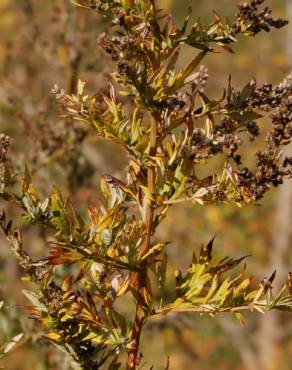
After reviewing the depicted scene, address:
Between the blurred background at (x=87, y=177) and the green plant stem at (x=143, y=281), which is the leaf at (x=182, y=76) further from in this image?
the blurred background at (x=87, y=177)

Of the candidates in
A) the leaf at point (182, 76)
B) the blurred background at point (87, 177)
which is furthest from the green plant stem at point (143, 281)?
the blurred background at point (87, 177)

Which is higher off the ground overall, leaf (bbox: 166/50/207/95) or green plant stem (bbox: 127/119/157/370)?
leaf (bbox: 166/50/207/95)

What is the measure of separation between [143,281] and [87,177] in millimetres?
2341

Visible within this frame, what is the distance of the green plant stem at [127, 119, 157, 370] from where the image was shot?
2080 mm

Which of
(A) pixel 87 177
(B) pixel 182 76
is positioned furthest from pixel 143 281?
(A) pixel 87 177

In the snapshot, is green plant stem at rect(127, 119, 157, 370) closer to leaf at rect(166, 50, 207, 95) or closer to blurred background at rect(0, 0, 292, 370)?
leaf at rect(166, 50, 207, 95)

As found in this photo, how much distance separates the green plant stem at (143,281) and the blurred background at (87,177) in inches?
16.2

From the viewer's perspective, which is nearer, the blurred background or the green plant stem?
the green plant stem

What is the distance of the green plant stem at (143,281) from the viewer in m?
2.08

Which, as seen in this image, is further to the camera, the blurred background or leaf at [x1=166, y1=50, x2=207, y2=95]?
the blurred background

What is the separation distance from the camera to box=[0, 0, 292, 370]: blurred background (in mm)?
3910

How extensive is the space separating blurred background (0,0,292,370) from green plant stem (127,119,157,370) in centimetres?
41

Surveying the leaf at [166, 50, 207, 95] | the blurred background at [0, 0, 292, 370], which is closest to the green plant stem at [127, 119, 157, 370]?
the leaf at [166, 50, 207, 95]

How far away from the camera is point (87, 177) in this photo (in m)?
4.42
